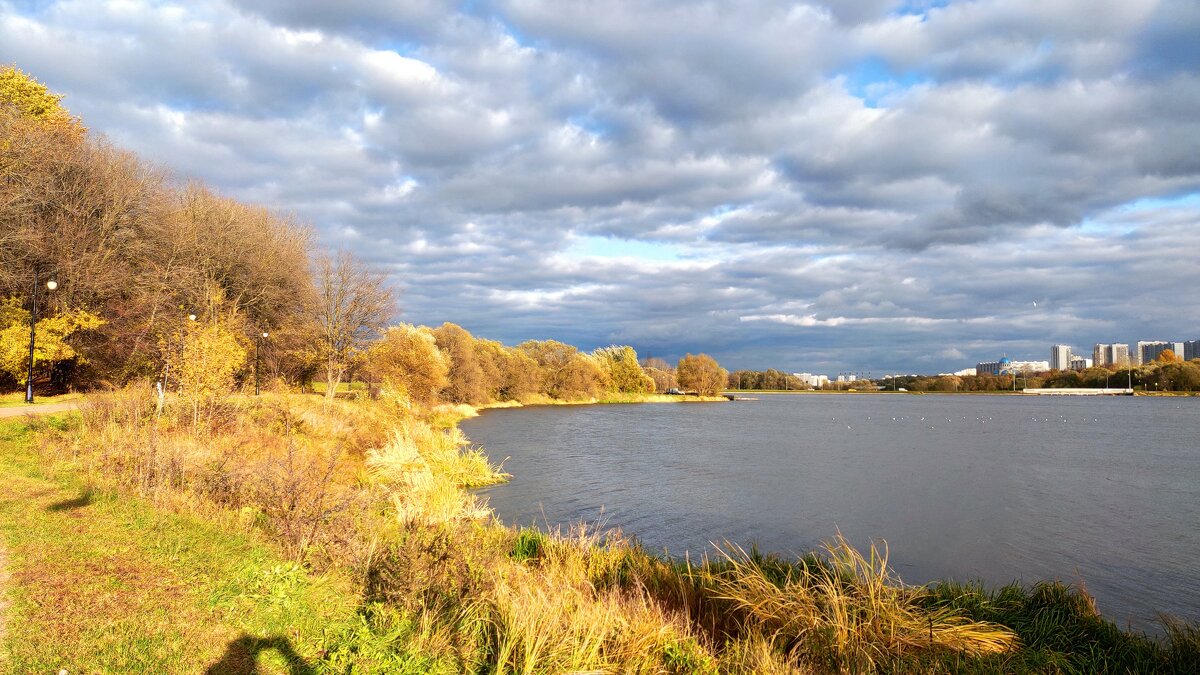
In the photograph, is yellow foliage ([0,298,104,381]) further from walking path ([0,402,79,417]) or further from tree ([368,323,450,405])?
tree ([368,323,450,405])

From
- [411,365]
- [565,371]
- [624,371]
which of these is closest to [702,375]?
[624,371]

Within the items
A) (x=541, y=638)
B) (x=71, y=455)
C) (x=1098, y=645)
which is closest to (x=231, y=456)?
(x=71, y=455)

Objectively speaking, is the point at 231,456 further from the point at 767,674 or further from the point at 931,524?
the point at 931,524

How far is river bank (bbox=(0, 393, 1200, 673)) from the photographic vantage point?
597 cm

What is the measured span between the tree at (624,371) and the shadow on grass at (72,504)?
10081 cm

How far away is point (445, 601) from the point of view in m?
7.21

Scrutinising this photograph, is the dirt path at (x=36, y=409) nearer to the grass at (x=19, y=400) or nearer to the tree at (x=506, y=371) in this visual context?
the grass at (x=19, y=400)

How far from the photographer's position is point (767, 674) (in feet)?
19.9

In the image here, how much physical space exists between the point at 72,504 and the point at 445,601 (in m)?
6.71

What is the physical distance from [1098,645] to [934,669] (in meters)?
3.47

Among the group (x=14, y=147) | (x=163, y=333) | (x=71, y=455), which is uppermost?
(x=14, y=147)

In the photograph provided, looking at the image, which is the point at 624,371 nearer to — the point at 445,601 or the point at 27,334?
the point at 27,334

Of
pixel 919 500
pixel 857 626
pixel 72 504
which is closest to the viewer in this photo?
pixel 857 626

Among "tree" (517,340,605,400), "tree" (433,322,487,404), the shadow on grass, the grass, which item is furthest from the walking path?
"tree" (517,340,605,400)
